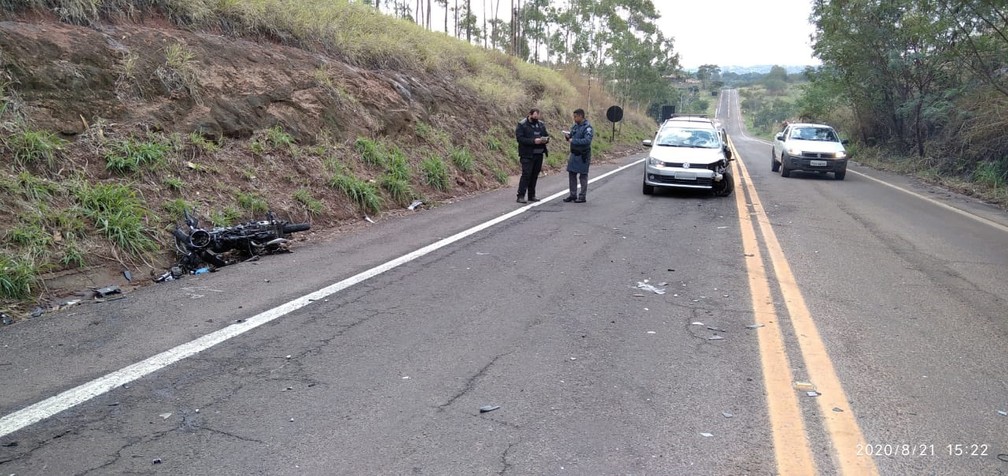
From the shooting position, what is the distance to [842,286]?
646 centimetres

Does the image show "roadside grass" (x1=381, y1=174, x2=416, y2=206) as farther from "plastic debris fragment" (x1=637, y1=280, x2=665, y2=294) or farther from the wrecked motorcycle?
"plastic debris fragment" (x1=637, y1=280, x2=665, y2=294)

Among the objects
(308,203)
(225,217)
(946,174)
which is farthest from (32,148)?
(946,174)

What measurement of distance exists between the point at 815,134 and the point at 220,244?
18731mm

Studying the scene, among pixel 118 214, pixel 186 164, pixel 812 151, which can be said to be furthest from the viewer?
pixel 812 151

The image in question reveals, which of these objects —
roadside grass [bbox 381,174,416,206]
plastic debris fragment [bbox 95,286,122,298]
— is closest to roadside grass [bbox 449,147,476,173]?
roadside grass [bbox 381,174,416,206]

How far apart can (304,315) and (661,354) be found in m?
2.80

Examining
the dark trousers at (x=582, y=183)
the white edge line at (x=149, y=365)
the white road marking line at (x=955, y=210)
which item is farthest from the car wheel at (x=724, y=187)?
the white edge line at (x=149, y=365)

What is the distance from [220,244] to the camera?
730 cm

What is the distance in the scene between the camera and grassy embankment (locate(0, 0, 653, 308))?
654 cm

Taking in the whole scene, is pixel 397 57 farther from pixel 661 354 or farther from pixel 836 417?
pixel 836 417

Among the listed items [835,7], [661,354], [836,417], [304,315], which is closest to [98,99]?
[304,315]

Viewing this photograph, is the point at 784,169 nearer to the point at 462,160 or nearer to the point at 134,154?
the point at 462,160

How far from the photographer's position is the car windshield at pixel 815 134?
20266 millimetres

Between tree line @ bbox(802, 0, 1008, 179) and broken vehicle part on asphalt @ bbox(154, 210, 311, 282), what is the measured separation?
47.4 feet
